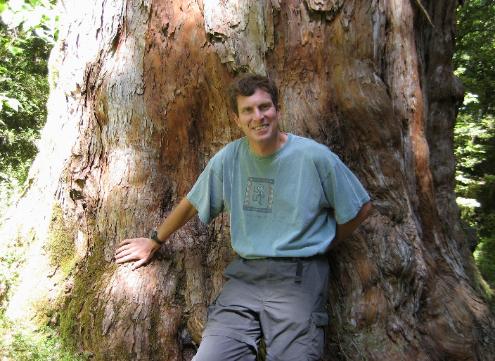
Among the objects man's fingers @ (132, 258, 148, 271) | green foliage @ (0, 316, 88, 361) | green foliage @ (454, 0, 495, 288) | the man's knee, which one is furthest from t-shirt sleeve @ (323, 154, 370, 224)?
green foliage @ (454, 0, 495, 288)

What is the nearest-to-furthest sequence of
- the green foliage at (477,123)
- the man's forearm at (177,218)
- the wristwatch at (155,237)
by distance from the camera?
the man's forearm at (177,218)
the wristwatch at (155,237)
the green foliage at (477,123)

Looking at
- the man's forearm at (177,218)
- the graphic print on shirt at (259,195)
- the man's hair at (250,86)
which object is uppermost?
the man's hair at (250,86)

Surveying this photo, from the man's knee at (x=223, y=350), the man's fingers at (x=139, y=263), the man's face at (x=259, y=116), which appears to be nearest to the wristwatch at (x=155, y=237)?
the man's fingers at (x=139, y=263)

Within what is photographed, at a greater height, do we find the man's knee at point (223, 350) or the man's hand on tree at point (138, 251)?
the man's hand on tree at point (138, 251)

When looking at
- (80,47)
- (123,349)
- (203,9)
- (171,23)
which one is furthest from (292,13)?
(123,349)

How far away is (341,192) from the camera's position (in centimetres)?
282

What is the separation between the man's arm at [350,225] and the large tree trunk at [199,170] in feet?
1.05

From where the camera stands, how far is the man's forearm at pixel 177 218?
3262mm

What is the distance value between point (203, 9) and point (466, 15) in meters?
10.4

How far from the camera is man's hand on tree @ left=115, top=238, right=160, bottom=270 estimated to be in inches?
138

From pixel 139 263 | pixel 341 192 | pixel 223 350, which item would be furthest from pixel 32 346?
pixel 341 192

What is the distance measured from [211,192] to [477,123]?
1349cm

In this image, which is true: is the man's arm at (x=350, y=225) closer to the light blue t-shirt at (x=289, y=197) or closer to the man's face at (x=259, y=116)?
the light blue t-shirt at (x=289, y=197)

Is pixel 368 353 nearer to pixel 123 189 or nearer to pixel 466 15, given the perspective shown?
pixel 123 189
